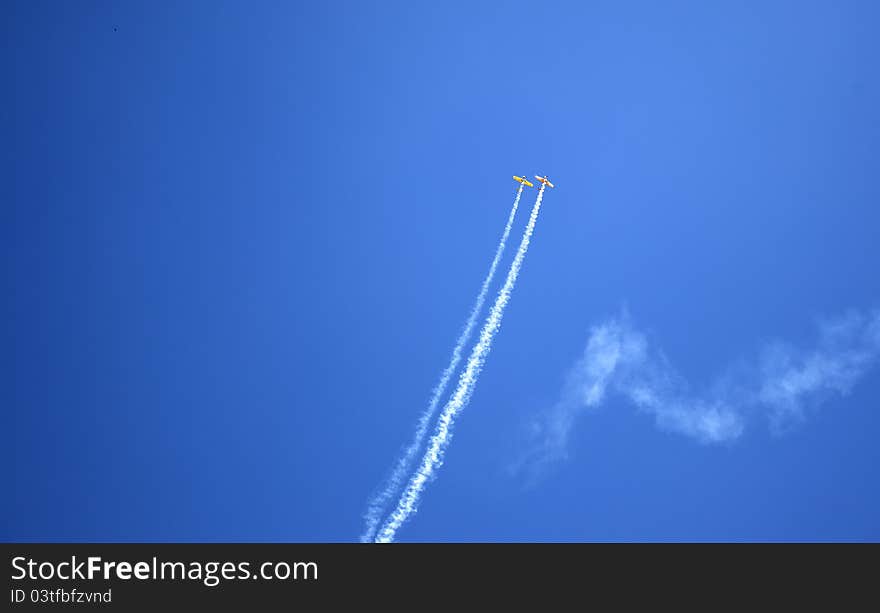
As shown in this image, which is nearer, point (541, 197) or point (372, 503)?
point (372, 503)
